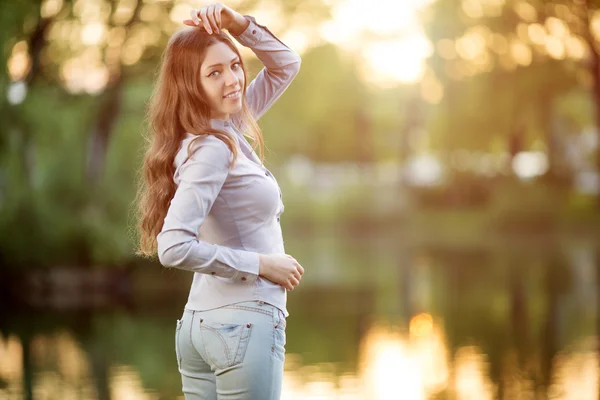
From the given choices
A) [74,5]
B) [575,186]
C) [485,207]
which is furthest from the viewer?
[485,207]

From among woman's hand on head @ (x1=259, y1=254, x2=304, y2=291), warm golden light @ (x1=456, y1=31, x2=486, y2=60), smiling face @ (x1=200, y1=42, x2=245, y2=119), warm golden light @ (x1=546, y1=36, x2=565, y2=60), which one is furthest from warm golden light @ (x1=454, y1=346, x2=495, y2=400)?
warm golden light @ (x1=456, y1=31, x2=486, y2=60)

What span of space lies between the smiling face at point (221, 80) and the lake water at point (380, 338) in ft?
17.2

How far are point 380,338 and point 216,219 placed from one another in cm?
842

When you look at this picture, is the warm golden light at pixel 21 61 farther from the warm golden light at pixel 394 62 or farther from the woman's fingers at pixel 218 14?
the warm golden light at pixel 394 62

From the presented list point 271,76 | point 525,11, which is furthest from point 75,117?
point 525,11

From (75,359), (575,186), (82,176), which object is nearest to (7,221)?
(82,176)

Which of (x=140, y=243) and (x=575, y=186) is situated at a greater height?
(x=575, y=186)

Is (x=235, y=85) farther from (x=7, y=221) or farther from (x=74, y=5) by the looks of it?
(x=74, y=5)

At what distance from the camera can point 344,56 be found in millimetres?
52594

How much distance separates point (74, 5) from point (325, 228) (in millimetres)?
14368

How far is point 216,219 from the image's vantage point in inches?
106

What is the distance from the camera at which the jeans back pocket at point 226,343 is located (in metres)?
2.64

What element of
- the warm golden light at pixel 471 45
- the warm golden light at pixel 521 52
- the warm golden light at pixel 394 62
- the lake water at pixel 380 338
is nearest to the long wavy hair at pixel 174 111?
the lake water at pixel 380 338

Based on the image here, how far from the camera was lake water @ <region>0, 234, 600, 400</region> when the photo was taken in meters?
8.29
